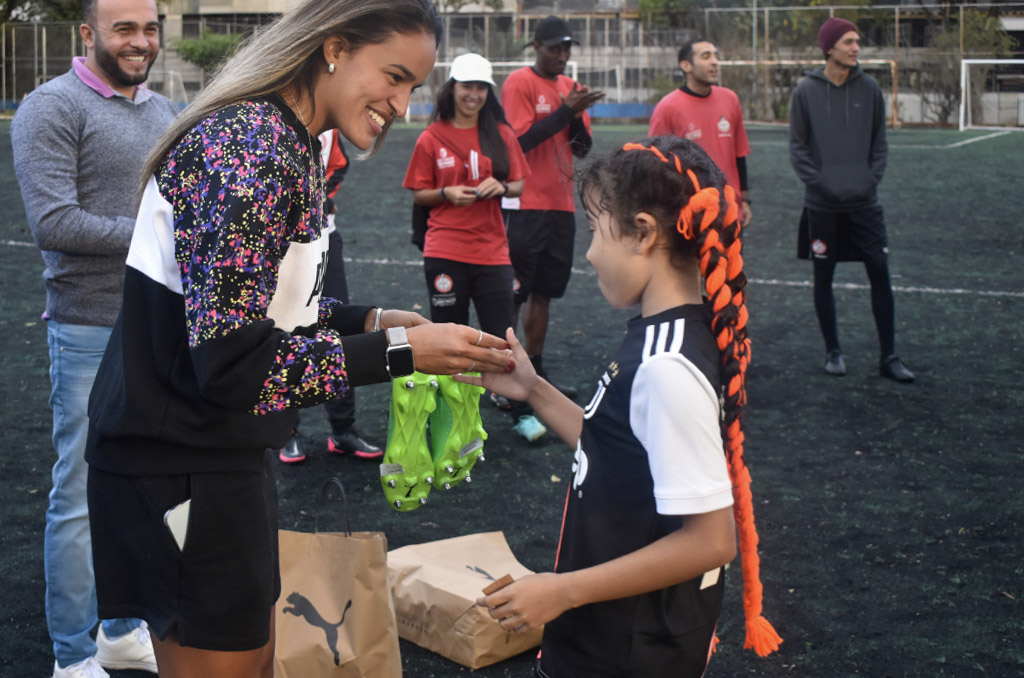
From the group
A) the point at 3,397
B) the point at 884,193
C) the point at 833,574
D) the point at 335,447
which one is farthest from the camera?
the point at 884,193

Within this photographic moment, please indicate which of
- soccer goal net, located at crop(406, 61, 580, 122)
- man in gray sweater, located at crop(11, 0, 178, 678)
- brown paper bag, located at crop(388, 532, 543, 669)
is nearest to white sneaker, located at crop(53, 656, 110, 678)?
man in gray sweater, located at crop(11, 0, 178, 678)

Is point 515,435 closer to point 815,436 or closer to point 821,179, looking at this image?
point 815,436

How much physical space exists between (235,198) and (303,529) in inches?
123

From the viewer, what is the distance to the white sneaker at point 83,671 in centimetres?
327

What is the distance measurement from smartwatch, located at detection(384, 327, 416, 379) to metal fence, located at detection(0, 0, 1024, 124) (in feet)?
103

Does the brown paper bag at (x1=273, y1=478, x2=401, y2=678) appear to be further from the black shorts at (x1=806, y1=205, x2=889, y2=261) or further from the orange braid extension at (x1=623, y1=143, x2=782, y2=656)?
the black shorts at (x1=806, y1=205, x2=889, y2=261)

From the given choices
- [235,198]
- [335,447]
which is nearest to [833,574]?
[335,447]

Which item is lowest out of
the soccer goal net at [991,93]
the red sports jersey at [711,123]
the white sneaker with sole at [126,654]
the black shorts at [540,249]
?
the white sneaker with sole at [126,654]

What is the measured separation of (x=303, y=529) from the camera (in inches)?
184

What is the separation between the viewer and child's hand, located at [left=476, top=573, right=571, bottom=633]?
193 centimetres

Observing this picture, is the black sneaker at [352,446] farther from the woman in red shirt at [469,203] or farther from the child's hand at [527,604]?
the child's hand at [527,604]

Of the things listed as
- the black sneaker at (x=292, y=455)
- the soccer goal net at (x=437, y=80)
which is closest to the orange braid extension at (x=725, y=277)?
the black sneaker at (x=292, y=455)

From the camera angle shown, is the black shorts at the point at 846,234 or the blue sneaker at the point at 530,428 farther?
the black shorts at the point at 846,234

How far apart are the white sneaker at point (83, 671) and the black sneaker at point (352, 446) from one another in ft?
7.46
